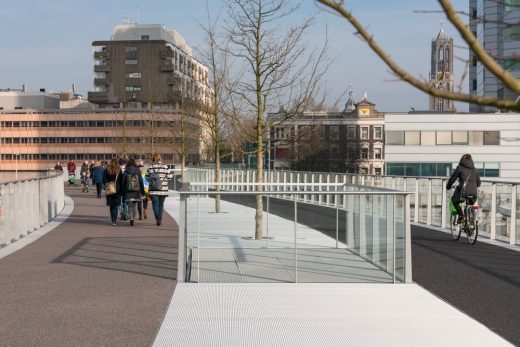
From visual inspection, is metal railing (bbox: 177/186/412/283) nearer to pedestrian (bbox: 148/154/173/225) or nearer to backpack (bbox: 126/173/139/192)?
pedestrian (bbox: 148/154/173/225)

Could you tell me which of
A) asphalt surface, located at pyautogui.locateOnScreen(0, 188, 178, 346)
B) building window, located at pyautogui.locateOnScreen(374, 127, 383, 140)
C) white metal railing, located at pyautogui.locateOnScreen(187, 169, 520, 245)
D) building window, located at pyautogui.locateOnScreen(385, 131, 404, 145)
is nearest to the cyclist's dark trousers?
white metal railing, located at pyautogui.locateOnScreen(187, 169, 520, 245)

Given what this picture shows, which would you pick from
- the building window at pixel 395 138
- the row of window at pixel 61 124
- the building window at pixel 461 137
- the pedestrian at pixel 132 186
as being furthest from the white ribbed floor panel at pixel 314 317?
the row of window at pixel 61 124

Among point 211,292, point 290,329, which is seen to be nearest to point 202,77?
point 211,292

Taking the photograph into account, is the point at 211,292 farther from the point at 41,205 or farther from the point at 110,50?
the point at 110,50

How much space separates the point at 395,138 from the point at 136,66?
187 feet

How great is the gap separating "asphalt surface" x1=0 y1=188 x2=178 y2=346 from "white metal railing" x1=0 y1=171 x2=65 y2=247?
594 millimetres

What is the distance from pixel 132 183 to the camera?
769 inches

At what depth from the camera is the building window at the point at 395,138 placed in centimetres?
8194

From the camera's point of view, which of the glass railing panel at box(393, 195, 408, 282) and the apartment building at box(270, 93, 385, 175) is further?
the apartment building at box(270, 93, 385, 175)

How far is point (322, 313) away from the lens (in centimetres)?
800

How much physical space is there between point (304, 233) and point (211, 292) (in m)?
1.83

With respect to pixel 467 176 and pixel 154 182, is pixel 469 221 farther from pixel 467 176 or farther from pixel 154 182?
pixel 154 182

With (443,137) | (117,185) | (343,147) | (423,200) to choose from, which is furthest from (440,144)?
(117,185)

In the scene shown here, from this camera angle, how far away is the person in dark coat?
19.4m
